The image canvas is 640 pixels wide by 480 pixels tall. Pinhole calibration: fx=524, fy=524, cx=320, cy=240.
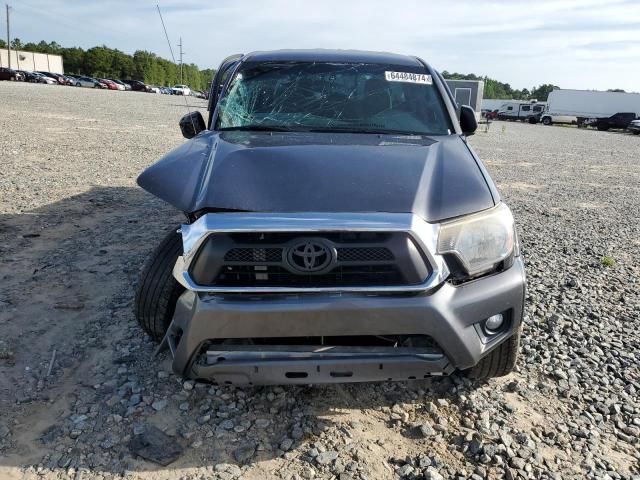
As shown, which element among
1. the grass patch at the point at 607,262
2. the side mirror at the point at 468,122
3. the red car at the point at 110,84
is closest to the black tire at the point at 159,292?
the side mirror at the point at 468,122

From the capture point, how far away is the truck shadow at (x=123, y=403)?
2400 mm

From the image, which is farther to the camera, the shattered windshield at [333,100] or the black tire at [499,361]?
the shattered windshield at [333,100]

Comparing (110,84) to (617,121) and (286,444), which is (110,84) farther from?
(286,444)

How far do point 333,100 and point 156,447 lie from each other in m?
2.53

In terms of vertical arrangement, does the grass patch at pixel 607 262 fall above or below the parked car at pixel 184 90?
below

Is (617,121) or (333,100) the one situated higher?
(617,121)

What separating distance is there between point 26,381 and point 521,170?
12033 millimetres

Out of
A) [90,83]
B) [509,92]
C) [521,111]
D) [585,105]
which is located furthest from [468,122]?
[509,92]

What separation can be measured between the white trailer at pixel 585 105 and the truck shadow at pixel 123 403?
52.4m

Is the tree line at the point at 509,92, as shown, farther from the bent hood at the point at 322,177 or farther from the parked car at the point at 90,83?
the bent hood at the point at 322,177

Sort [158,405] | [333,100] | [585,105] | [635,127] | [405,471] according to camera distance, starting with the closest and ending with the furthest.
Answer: [405,471] < [158,405] < [333,100] < [635,127] < [585,105]

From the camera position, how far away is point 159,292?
2.73m

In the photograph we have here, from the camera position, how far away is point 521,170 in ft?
41.7

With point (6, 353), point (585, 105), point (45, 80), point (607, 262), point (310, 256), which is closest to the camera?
point (310, 256)
